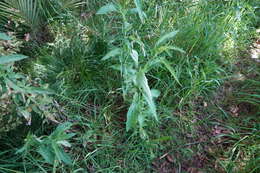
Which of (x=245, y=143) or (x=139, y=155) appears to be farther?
(x=245, y=143)

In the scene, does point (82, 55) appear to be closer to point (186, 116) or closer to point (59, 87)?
point (59, 87)

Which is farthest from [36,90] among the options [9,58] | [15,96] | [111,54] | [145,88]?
[145,88]

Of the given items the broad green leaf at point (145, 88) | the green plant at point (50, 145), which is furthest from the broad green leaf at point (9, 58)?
the broad green leaf at point (145, 88)

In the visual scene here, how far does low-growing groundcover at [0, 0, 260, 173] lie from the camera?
1.55 meters

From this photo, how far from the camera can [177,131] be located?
6.37 feet

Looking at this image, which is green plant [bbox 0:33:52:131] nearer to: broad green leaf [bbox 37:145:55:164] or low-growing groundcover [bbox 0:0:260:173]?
low-growing groundcover [bbox 0:0:260:173]

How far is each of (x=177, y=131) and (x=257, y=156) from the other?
1.78ft

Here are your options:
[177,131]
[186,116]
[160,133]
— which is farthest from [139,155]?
[186,116]

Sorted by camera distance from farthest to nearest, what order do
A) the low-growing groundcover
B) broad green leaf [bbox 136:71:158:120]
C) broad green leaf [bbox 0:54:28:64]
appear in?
the low-growing groundcover, broad green leaf [bbox 136:71:158:120], broad green leaf [bbox 0:54:28:64]

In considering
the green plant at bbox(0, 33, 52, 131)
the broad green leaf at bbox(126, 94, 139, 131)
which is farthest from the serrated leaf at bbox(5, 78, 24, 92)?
the broad green leaf at bbox(126, 94, 139, 131)

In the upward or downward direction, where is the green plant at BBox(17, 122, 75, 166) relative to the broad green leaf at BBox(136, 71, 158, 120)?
downward

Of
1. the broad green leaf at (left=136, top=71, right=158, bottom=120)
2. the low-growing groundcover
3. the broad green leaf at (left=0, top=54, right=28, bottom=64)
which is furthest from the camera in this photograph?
the low-growing groundcover

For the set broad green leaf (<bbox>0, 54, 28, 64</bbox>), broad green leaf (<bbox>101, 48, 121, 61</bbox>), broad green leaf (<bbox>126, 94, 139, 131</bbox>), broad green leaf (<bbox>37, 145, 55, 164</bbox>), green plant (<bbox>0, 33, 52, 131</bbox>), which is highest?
broad green leaf (<bbox>0, 54, 28, 64</bbox>)

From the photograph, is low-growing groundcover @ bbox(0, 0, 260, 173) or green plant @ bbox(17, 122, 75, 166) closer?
green plant @ bbox(17, 122, 75, 166)
